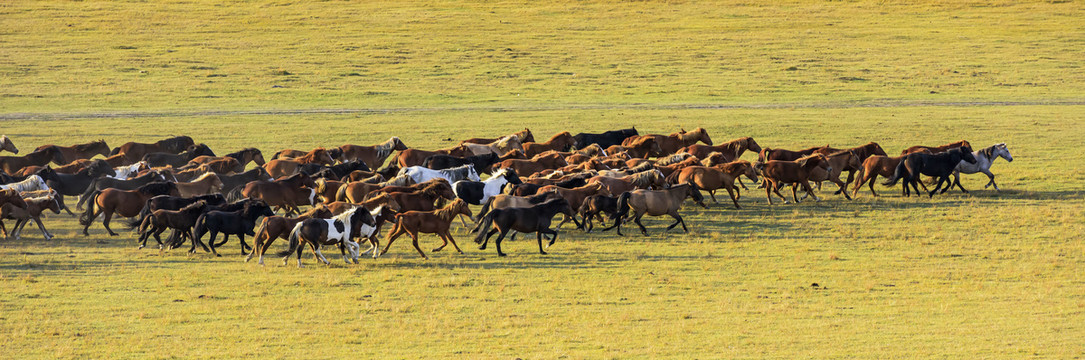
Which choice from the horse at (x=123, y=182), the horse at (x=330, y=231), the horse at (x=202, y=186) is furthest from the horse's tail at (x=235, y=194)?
the horse at (x=330, y=231)

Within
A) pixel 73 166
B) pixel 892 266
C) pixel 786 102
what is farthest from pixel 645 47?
pixel 892 266

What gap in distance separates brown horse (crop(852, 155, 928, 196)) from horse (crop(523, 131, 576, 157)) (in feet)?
26.2

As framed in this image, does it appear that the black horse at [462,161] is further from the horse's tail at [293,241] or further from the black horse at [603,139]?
the horse's tail at [293,241]

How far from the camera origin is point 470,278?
13938 millimetres

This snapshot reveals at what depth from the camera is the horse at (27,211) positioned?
55.2 feet

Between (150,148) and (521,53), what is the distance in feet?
112

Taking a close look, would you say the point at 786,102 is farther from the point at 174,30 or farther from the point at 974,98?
the point at 174,30

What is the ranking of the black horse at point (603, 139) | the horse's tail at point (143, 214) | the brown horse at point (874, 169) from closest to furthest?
the horse's tail at point (143, 214)
the brown horse at point (874, 169)
the black horse at point (603, 139)

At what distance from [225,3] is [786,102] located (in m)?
46.7

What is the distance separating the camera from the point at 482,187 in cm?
1873

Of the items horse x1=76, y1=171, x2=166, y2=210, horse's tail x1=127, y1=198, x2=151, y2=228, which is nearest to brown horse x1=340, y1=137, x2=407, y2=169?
horse x1=76, y1=171, x2=166, y2=210

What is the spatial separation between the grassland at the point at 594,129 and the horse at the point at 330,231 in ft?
1.13

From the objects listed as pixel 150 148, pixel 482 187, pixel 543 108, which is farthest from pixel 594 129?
pixel 482 187

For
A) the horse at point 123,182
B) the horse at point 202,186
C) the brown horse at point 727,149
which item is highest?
the horse at point 123,182
